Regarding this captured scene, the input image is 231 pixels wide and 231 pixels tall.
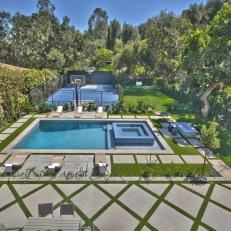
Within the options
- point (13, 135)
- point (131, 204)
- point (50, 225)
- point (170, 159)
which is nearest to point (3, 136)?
point (13, 135)

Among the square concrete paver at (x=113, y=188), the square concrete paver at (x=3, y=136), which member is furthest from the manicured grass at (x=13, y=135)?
the square concrete paver at (x=113, y=188)

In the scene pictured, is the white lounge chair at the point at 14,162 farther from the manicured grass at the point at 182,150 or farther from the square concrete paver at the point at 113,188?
the manicured grass at the point at 182,150

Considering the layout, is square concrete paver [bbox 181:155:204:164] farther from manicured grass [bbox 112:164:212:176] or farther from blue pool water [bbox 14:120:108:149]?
blue pool water [bbox 14:120:108:149]

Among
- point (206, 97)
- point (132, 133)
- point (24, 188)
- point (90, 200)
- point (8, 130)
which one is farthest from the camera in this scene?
point (206, 97)

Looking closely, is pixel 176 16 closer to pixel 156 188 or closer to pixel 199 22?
pixel 199 22

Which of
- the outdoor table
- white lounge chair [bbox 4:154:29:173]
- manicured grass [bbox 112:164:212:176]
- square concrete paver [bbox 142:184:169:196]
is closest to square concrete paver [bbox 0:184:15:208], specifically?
white lounge chair [bbox 4:154:29:173]

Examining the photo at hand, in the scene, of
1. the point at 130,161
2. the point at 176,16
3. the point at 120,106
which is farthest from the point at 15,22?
the point at 130,161

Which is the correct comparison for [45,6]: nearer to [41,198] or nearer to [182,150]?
[182,150]
